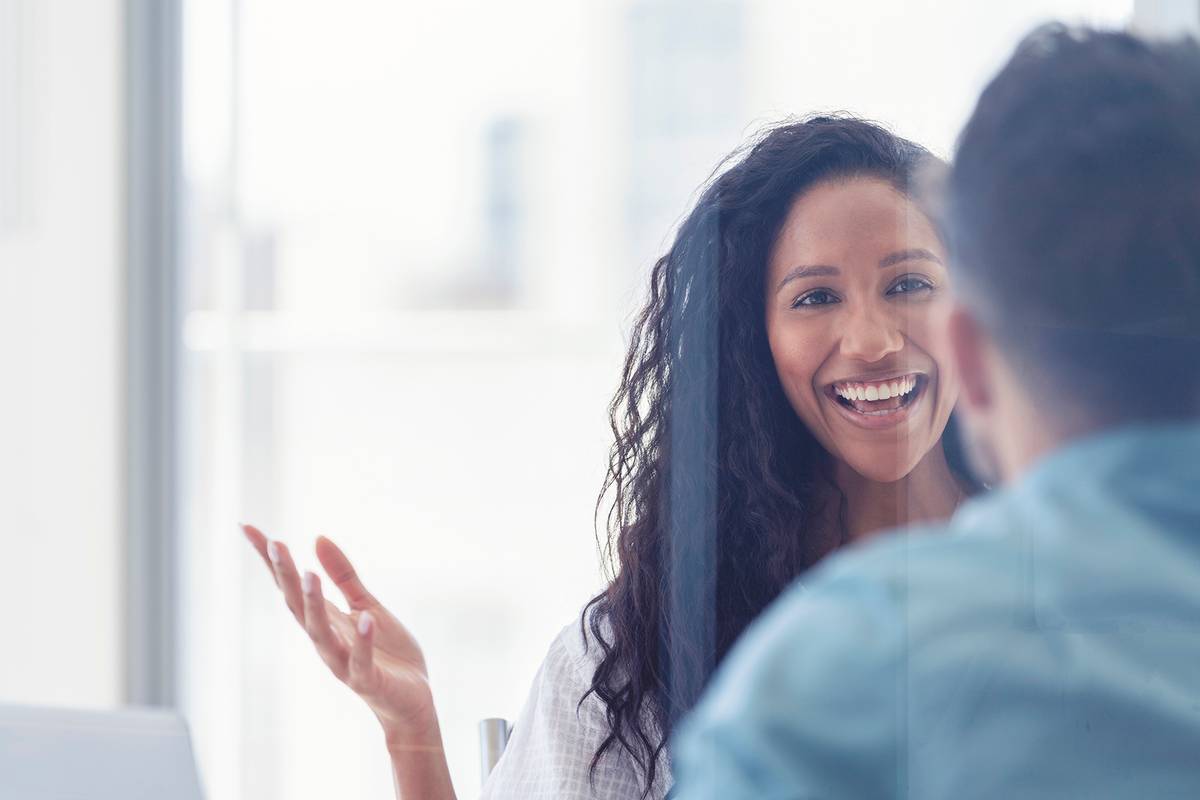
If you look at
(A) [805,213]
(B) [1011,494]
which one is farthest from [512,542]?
(B) [1011,494]

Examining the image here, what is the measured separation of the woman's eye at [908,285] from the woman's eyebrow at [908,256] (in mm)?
12

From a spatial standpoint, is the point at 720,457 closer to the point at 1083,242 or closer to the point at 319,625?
the point at 319,625

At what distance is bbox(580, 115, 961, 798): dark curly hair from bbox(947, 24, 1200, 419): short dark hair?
0.34 m

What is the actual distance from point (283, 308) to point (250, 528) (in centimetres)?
82

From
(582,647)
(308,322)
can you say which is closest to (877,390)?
(582,647)

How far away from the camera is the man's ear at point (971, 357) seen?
1.72ft

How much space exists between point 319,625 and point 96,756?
0.18 m

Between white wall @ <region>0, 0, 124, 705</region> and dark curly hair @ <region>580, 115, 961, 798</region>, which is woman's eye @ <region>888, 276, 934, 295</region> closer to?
dark curly hair @ <region>580, 115, 961, 798</region>

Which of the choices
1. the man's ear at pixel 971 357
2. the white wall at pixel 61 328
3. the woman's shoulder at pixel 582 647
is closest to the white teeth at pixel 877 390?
the man's ear at pixel 971 357

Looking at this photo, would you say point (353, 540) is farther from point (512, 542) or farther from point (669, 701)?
point (669, 701)

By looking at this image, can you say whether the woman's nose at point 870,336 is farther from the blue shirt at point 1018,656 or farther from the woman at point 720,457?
the blue shirt at point 1018,656

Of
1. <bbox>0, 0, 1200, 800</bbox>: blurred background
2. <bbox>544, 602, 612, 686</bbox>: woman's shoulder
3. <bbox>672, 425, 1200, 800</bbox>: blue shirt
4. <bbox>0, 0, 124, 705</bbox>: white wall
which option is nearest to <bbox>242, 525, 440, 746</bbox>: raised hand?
<bbox>544, 602, 612, 686</bbox>: woman's shoulder

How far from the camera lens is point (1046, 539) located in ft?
1.58

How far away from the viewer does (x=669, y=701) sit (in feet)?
3.23
